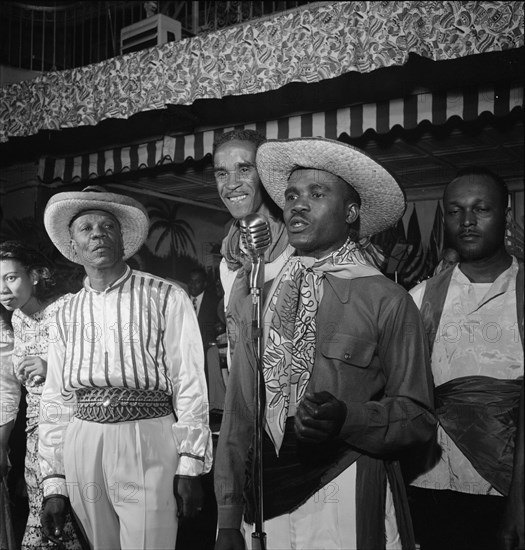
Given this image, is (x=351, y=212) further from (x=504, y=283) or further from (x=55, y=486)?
(x=55, y=486)

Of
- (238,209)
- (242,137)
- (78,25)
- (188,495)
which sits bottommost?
(188,495)

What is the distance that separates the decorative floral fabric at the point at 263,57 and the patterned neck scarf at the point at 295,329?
85cm

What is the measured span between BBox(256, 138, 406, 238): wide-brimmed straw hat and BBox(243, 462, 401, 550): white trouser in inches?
36.4

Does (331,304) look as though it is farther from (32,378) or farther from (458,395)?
(32,378)

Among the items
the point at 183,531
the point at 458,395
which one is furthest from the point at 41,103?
the point at 458,395

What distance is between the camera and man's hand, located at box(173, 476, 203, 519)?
119 inches

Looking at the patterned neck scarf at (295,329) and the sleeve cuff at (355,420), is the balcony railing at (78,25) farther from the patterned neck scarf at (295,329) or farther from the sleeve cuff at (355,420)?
the sleeve cuff at (355,420)

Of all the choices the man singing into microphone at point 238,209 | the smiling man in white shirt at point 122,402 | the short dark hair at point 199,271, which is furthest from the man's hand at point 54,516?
the short dark hair at point 199,271

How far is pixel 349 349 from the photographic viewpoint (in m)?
2.47

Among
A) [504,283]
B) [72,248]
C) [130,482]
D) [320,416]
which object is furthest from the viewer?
[72,248]

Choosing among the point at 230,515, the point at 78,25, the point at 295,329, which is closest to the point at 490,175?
the point at 295,329

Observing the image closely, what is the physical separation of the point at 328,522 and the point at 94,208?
179 cm

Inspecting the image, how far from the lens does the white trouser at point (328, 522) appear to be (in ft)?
7.96

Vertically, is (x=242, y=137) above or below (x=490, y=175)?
above
